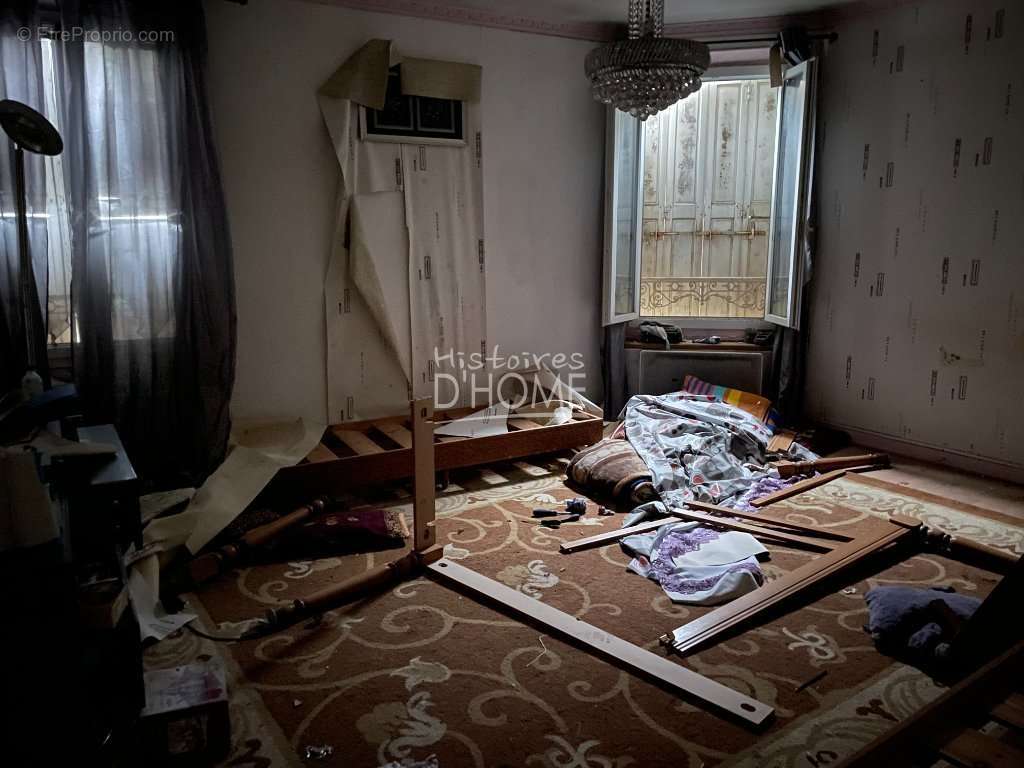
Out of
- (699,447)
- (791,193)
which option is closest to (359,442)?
(699,447)

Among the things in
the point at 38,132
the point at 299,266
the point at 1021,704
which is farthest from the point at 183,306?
the point at 1021,704

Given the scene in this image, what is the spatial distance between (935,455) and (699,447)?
1429 mm

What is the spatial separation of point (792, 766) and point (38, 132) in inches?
116

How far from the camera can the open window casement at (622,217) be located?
15.4 feet

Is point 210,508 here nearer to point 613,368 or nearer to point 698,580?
point 698,580

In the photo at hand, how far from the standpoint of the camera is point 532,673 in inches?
86.3

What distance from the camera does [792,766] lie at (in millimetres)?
1808

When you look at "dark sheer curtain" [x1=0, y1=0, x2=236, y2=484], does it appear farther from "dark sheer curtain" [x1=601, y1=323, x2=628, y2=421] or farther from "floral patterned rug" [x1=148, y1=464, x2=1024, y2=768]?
"dark sheer curtain" [x1=601, y1=323, x2=628, y2=421]

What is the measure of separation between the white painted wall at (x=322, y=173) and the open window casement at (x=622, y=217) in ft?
0.49

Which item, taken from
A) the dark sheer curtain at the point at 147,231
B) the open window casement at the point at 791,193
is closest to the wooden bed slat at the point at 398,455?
the dark sheer curtain at the point at 147,231

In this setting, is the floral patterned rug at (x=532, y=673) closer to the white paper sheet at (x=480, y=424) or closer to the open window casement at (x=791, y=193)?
the white paper sheet at (x=480, y=424)

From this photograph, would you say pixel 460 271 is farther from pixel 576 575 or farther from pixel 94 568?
pixel 94 568

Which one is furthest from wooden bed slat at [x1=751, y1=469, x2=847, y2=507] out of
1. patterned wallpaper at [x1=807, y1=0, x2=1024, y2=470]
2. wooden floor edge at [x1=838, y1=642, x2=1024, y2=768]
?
wooden floor edge at [x1=838, y1=642, x2=1024, y2=768]

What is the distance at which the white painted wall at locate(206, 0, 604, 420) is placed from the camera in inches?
146
